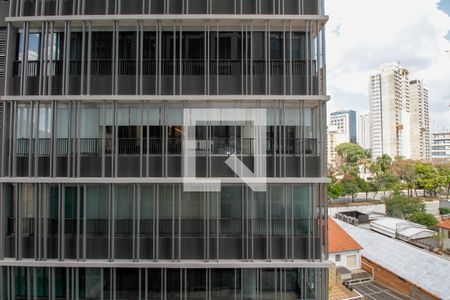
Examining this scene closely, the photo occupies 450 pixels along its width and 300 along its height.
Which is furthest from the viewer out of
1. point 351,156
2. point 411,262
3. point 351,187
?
point 351,156

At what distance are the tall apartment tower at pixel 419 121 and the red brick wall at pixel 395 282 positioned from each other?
73.2m

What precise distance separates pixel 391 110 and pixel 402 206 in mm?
57962

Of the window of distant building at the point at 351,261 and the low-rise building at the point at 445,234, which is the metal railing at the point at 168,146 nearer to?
the window of distant building at the point at 351,261

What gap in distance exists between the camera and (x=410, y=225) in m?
27.5

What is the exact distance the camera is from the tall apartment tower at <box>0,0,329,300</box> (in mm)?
8086

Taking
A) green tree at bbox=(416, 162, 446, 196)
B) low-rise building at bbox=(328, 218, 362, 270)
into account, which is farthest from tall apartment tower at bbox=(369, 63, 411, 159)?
low-rise building at bbox=(328, 218, 362, 270)

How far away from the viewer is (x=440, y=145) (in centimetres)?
8444

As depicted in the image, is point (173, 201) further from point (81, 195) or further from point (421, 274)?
point (421, 274)

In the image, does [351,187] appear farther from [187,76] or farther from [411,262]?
[187,76]

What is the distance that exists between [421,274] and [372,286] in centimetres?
300

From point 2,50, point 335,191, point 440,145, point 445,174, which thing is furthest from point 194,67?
point 440,145

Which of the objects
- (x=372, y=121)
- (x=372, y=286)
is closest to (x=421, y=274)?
(x=372, y=286)
